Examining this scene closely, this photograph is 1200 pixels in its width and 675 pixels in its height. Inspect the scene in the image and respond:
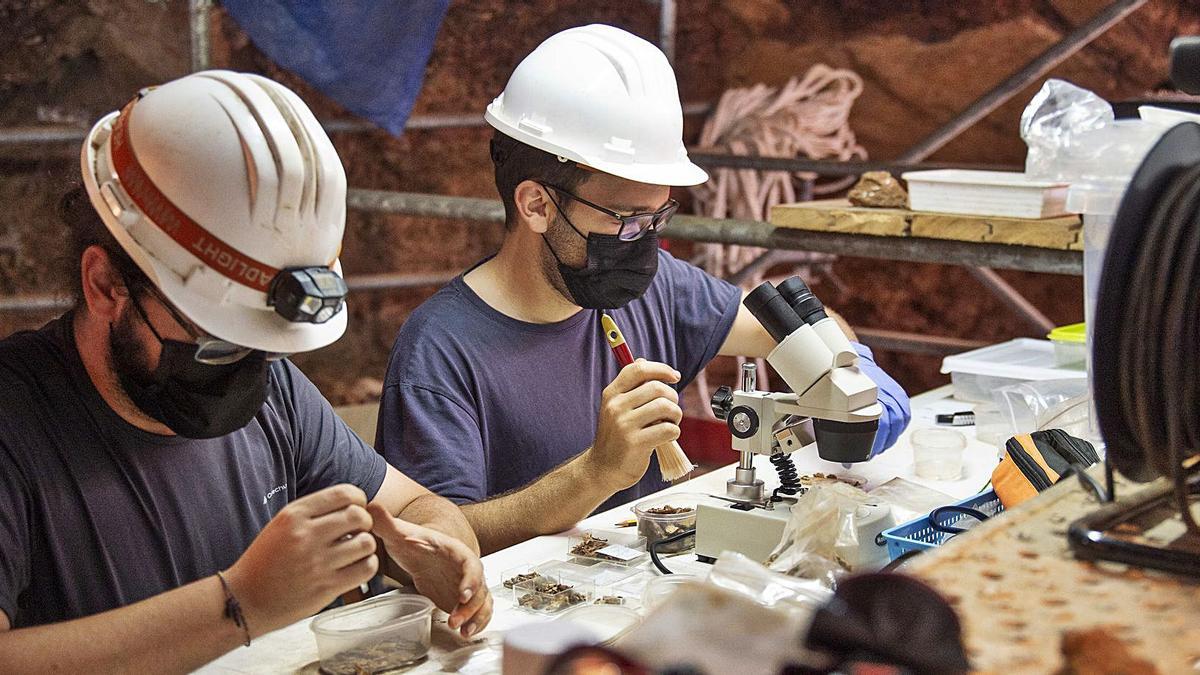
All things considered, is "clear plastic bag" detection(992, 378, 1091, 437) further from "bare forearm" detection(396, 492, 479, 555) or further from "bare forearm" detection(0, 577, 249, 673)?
"bare forearm" detection(0, 577, 249, 673)

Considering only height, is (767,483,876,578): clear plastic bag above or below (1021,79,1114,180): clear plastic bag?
below

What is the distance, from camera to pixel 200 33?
394 centimetres

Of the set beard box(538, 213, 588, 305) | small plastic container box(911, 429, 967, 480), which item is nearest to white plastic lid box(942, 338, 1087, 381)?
small plastic container box(911, 429, 967, 480)

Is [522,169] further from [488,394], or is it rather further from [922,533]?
[922,533]

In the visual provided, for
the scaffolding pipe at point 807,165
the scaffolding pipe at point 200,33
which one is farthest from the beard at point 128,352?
the scaffolding pipe at point 807,165

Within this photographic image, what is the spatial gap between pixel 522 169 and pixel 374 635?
1.12m

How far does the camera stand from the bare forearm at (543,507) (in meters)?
2.15

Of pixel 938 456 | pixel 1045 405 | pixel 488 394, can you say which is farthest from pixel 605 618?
pixel 1045 405

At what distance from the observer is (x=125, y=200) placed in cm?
166

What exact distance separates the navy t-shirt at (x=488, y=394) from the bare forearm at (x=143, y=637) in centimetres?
71

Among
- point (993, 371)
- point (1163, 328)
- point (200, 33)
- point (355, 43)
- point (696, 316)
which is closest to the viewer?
point (1163, 328)

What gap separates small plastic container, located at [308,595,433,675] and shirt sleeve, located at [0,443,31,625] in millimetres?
383

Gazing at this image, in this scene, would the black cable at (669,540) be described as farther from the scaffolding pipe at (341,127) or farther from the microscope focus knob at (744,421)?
the scaffolding pipe at (341,127)

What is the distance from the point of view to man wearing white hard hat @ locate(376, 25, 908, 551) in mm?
2328
